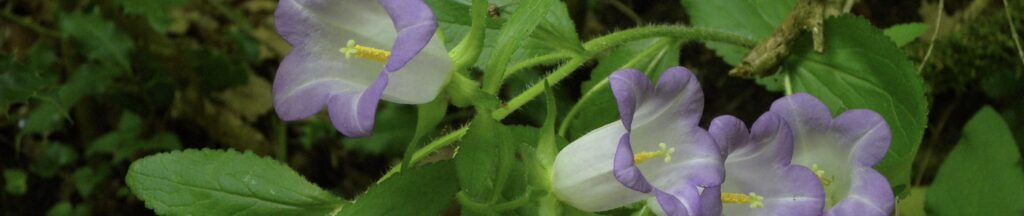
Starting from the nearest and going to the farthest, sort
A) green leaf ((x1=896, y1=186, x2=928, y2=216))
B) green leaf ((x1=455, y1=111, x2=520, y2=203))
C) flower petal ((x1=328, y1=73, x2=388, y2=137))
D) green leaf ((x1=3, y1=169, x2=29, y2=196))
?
flower petal ((x1=328, y1=73, x2=388, y2=137))
green leaf ((x1=455, y1=111, x2=520, y2=203))
green leaf ((x1=896, y1=186, x2=928, y2=216))
green leaf ((x1=3, y1=169, x2=29, y2=196))

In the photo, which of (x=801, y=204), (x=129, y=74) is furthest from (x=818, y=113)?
(x=129, y=74)

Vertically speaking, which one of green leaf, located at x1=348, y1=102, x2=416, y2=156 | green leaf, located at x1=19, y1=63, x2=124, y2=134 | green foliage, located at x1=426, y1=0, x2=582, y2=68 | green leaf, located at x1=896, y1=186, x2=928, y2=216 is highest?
green foliage, located at x1=426, y1=0, x2=582, y2=68

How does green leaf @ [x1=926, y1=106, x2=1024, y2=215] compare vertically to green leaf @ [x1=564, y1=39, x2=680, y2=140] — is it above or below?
below

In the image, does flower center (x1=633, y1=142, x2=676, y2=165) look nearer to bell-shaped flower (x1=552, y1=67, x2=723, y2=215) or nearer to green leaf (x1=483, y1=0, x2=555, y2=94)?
bell-shaped flower (x1=552, y1=67, x2=723, y2=215)

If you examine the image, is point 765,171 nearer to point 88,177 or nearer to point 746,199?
point 746,199

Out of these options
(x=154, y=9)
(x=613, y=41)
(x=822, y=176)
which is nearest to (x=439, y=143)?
(x=613, y=41)

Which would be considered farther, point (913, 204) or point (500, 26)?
point (913, 204)

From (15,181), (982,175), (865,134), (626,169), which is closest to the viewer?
(626,169)

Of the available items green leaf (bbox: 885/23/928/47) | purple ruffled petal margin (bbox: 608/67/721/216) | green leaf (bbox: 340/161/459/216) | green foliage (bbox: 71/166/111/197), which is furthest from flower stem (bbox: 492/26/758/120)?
green foliage (bbox: 71/166/111/197)
